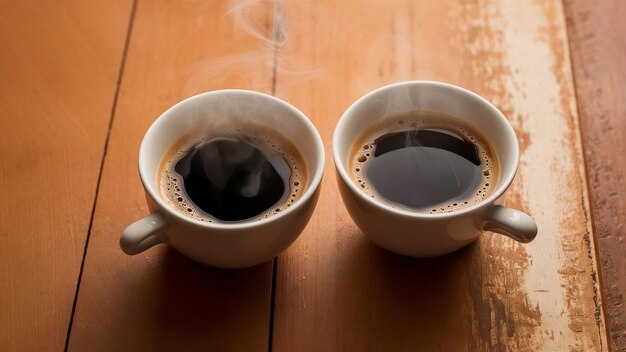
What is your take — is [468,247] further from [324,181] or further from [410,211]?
[324,181]

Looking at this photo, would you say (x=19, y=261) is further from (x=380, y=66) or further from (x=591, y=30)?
(x=591, y=30)

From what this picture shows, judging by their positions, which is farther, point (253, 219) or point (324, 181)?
point (324, 181)

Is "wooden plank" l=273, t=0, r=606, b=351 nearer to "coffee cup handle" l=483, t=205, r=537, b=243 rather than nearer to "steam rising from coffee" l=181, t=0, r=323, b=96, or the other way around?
"steam rising from coffee" l=181, t=0, r=323, b=96

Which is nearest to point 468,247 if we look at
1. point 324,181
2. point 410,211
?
point 410,211

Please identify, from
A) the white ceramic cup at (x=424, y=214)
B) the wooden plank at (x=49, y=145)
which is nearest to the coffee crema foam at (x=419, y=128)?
the white ceramic cup at (x=424, y=214)

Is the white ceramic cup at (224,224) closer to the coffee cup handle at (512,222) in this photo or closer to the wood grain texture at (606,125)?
the coffee cup handle at (512,222)

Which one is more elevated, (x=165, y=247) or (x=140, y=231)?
(x=140, y=231)

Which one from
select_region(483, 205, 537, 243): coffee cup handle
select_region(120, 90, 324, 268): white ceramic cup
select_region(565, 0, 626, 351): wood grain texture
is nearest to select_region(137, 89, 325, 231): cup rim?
select_region(120, 90, 324, 268): white ceramic cup
